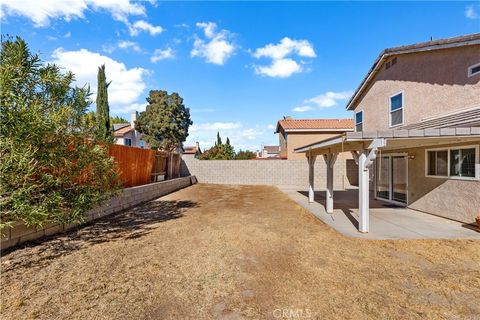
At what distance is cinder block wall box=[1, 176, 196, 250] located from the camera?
5.42 metres

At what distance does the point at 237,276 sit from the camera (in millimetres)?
4215

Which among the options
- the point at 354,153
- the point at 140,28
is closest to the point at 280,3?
the point at 140,28

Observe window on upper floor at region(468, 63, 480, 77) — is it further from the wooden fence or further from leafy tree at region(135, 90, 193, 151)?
leafy tree at region(135, 90, 193, 151)

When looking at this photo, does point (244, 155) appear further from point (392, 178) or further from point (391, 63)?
point (391, 63)

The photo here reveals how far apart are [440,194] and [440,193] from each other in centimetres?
3

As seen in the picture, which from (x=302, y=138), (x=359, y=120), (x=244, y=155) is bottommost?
(x=244, y=155)

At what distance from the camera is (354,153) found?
24.5 ft

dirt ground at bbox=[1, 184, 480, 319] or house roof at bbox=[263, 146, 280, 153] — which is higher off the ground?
house roof at bbox=[263, 146, 280, 153]

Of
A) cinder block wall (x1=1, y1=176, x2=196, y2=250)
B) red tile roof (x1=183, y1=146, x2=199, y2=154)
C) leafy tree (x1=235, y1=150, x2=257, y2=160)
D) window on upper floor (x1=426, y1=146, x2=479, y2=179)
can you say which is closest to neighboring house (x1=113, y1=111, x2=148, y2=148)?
leafy tree (x1=235, y1=150, x2=257, y2=160)

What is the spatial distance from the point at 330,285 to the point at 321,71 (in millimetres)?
16810

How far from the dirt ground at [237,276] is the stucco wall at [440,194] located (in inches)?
82.0

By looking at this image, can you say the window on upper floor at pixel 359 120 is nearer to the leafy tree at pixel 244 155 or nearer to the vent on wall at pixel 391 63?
the vent on wall at pixel 391 63

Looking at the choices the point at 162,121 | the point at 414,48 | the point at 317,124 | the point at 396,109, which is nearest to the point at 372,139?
the point at 396,109

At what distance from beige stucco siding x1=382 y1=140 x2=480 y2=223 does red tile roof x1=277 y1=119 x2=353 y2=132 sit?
12.8 m
